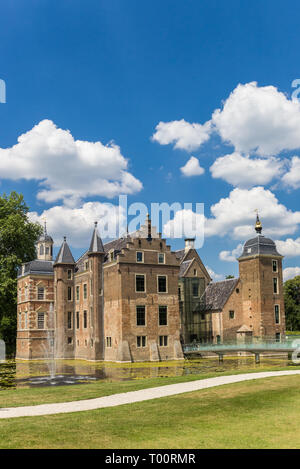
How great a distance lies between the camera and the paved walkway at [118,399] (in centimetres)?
1486

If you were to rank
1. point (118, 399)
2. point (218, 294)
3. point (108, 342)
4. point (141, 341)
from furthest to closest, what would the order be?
point (218, 294)
point (108, 342)
point (141, 341)
point (118, 399)

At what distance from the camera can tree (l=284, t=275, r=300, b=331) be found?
8638 centimetres

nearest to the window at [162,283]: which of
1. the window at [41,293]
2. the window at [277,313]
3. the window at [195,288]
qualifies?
the window at [195,288]

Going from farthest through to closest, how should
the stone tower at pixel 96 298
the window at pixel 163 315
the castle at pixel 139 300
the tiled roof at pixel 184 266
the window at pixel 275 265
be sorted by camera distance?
→ the tiled roof at pixel 184 266, the window at pixel 275 265, the stone tower at pixel 96 298, the window at pixel 163 315, the castle at pixel 139 300

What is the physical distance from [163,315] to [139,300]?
3.15 m

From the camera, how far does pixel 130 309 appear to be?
150 feet

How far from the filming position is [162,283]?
48.3 m

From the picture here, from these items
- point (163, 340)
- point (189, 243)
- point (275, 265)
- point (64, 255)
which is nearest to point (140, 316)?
point (163, 340)

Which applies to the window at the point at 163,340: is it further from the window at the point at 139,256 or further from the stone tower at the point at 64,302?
the stone tower at the point at 64,302

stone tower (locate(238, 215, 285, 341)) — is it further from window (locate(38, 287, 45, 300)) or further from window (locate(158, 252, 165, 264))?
window (locate(38, 287, 45, 300))

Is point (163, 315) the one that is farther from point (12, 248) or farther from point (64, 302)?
point (12, 248)

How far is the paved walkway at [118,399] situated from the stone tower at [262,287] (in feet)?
104
